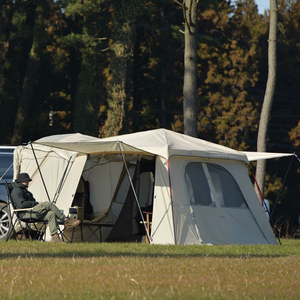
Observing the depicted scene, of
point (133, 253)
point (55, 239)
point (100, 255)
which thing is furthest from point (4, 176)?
point (100, 255)

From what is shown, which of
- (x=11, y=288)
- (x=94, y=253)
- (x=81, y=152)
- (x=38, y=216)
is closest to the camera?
(x=11, y=288)

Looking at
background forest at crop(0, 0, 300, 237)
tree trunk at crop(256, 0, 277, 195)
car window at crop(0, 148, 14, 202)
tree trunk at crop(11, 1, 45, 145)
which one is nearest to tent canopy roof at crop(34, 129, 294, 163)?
car window at crop(0, 148, 14, 202)

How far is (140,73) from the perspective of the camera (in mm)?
35750

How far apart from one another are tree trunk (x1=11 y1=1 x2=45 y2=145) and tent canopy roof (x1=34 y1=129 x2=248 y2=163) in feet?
58.6

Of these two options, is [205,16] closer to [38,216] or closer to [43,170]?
[43,170]

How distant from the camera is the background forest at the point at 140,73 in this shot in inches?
1212

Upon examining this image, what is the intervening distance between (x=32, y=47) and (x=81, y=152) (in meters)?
18.8

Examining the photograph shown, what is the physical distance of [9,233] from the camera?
1276cm

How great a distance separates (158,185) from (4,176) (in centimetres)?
353

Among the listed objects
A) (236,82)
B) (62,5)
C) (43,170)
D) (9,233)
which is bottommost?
(9,233)

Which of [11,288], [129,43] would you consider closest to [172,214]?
[11,288]

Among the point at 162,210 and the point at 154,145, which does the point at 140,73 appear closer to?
the point at 154,145

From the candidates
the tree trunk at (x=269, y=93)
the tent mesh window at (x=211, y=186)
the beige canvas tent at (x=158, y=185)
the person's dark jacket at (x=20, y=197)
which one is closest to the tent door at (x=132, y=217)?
the beige canvas tent at (x=158, y=185)

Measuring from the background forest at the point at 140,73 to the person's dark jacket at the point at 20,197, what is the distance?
57.3ft
